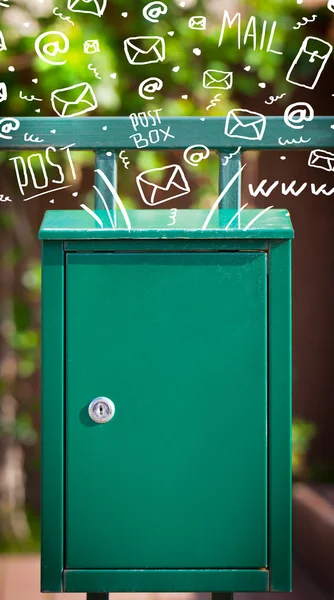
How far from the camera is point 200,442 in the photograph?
1515mm

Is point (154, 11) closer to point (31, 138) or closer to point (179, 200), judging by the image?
point (179, 200)

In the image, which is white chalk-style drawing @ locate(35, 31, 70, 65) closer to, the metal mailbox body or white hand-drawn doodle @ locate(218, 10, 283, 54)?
white hand-drawn doodle @ locate(218, 10, 283, 54)

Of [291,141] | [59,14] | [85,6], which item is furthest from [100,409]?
[85,6]

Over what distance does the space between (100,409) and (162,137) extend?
67cm

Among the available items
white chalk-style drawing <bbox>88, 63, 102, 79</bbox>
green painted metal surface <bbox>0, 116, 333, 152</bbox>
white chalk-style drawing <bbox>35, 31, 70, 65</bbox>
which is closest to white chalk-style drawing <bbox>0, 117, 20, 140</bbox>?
green painted metal surface <bbox>0, 116, 333, 152</bbox>

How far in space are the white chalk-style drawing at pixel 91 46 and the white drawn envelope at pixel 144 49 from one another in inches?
7.6

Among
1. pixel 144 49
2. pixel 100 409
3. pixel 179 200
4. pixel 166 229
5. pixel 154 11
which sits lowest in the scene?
pixel 100 409

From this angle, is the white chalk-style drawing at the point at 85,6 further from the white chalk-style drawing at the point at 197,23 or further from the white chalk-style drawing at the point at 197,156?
the white chalk-style drawing at the point at 197,156

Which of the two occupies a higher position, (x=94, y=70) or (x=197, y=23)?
(x=197, y=23)

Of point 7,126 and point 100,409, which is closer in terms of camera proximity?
point 100,409

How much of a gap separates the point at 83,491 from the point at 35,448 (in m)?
2.24

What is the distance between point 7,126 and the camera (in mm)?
1756

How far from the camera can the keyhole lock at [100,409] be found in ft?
4.88

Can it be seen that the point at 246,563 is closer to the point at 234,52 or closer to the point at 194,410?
the point at 194,410
